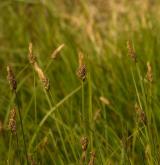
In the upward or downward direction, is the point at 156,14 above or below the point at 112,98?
above

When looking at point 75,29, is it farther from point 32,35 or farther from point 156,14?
point 156,14

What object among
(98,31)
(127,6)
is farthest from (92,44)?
(127,6)

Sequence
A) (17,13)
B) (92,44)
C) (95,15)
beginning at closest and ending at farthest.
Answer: (92,44) < (17,13) < (95,15)

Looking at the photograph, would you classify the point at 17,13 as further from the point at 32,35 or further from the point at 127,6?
the point at 127,6

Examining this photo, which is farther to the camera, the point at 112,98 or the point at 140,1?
the point at 140,1

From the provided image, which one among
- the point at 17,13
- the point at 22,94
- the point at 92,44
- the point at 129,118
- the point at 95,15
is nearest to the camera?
the point at 129,118

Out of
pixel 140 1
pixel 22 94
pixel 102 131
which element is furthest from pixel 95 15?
pixel 102 131
